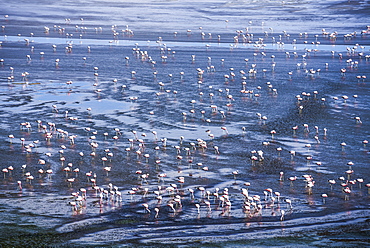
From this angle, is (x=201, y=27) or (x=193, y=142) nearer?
(x=193, y=142)

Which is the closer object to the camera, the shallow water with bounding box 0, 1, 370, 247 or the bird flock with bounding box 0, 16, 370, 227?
the shallow water with bounding box 0, 1, 370, 247

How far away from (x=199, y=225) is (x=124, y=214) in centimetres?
237

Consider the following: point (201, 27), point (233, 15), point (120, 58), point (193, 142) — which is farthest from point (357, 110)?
point (233, 15)

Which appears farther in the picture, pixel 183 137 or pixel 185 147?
pixel 183 137

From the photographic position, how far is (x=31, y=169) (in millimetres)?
22359

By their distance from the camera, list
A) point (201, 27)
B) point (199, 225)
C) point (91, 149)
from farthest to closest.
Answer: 1. point (201, 27)
2. point (91, 149)
3. point (199, 225)

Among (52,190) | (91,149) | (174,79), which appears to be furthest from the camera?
(174,79)

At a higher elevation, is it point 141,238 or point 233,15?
point 233,15

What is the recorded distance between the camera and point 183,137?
26.3 m

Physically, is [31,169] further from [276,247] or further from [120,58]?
[120,58]

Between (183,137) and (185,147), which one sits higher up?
(183,137)

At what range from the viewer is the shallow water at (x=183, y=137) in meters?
18.0

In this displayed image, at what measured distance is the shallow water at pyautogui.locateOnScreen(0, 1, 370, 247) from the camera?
58.9 ft

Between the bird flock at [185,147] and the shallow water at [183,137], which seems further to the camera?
the bird flock at [185,147]
